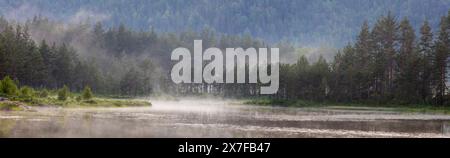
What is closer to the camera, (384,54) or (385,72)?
(384,54)

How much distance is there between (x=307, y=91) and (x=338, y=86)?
870cm

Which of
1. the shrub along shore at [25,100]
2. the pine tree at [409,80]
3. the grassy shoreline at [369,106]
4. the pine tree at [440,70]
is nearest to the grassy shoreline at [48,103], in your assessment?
the shrub along shore at [25,100]

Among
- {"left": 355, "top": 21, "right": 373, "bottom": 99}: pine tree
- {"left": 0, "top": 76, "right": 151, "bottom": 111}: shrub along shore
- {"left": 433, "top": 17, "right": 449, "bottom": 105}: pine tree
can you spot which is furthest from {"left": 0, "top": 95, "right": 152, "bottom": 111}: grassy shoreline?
{"left": 433, "top": 17, "right": 449, "bottom": 105}: pine tree

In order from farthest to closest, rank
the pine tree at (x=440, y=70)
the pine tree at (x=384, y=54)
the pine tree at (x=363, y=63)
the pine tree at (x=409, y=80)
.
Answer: the pine tree at (x=384, y=54) → the pine tree at (x=363, y=63) → the pine tree at (x=409, y=80) → the pine tree at (x=440, y=70)

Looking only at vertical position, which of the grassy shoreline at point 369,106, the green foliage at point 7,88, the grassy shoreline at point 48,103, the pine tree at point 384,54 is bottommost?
the grassy shoreline at point 369,106

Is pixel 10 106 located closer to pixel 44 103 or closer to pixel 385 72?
pixel 44 103

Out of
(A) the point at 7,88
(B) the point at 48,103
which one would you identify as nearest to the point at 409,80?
(B) the point at 48,103

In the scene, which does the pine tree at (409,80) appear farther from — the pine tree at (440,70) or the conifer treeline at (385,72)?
the pine tree at (440,70)

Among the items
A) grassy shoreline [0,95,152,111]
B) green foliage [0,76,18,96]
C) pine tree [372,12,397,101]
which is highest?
pine tree [372,12,397,101]

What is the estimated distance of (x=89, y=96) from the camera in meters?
76.6

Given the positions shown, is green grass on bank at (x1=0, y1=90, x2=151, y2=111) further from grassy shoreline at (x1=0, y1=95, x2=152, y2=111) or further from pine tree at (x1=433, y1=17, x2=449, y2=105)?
Result: pine tree at (x1=433, y1=17, x2=449, y2=105)

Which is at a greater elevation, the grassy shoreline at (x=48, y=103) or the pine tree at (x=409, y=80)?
the pine tree at (x=409, y=80)
